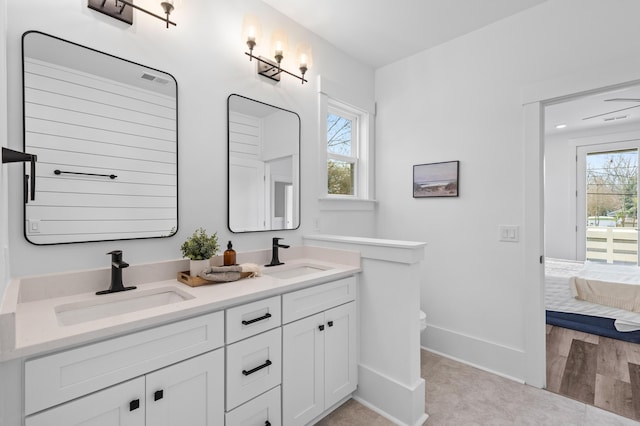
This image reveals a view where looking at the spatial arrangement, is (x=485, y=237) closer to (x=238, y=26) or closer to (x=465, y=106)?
(x=465, y=106)

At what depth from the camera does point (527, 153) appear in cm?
224

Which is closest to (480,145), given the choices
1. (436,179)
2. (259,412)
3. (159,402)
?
(436,179)

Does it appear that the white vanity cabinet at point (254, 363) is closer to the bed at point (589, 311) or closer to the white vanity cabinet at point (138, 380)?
the white vanity cabinet at point (138, 380)

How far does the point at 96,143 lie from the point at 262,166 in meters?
0.97

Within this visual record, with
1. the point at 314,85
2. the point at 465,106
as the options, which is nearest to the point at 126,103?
the point at 314,85

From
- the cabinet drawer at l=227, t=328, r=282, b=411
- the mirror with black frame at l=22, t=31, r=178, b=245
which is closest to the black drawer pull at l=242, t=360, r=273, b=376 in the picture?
the cabinet drawer at l=227, t=328, r=282, b=411

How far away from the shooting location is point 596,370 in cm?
234

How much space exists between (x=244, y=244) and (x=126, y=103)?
1.05m

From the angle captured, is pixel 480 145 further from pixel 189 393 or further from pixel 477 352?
pixel 189 393

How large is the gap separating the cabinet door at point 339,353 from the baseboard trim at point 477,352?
107cm

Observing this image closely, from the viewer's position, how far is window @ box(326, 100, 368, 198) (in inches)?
111

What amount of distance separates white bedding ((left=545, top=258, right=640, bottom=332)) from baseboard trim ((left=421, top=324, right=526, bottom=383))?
142 centimetres

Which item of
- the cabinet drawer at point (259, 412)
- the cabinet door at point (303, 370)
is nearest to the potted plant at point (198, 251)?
the cabinet door at point (303, 370)

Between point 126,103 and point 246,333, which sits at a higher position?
point 126,103
